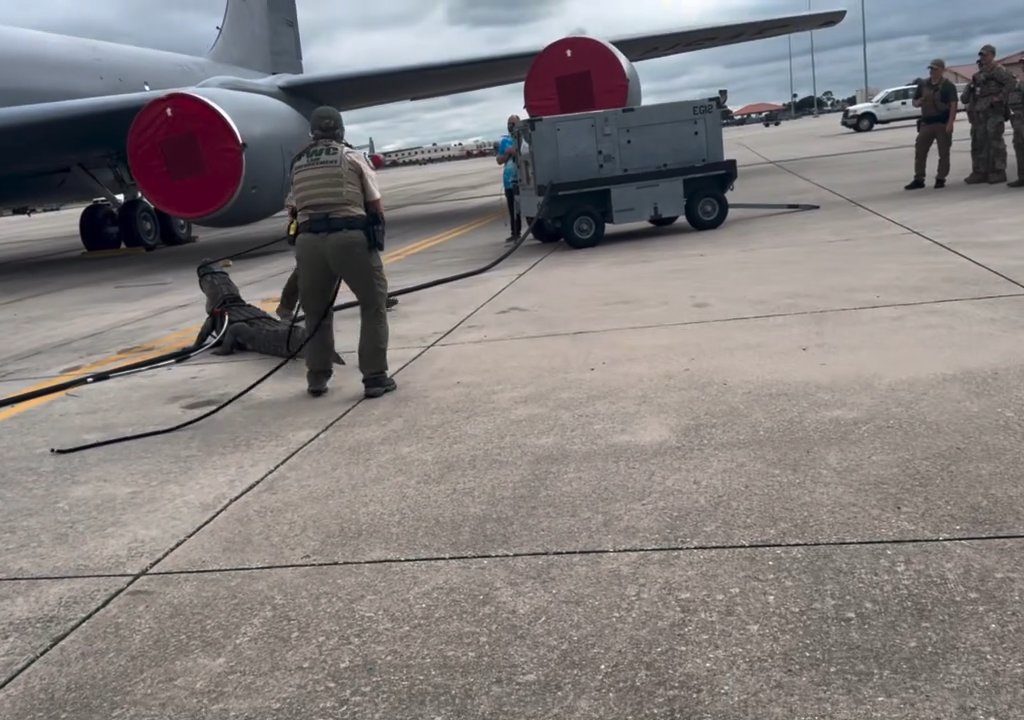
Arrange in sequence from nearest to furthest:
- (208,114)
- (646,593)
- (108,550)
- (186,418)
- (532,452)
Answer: (646,593)
(108,550)
(532,452)
(186,418)
(208,114)

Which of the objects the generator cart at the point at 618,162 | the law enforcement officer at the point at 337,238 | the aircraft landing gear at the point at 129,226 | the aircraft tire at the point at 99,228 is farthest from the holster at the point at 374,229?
the aircraft tire at the point at 99,228

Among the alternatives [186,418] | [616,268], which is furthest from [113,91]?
[186,418]

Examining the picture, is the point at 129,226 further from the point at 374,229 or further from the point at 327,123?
the point at 374,229

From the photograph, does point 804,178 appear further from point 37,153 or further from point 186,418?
point 186,418

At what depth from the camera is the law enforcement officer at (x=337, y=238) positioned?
5504mm

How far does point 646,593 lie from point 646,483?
93 cm

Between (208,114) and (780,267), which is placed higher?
(208,114)

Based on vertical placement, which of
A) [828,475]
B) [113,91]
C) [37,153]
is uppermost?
[113,91]

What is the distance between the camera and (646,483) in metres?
3.76

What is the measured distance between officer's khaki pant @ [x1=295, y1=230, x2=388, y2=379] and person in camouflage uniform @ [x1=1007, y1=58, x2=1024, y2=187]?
34.2ft

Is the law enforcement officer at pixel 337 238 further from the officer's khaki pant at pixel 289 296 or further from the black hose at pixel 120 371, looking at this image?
the black hose at pixel 120 371

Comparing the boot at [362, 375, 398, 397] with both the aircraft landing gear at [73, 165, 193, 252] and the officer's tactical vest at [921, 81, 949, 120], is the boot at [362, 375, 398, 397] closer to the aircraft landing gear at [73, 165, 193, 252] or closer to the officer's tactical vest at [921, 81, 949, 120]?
the officer's tactical vest at [921, 81, 949, 120]

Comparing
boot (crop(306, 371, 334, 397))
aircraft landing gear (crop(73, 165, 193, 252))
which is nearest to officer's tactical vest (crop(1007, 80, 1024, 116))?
boot (crop(306, 371, 334, 397))

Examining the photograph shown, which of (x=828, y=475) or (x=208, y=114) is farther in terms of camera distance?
(x=208, y=114)
